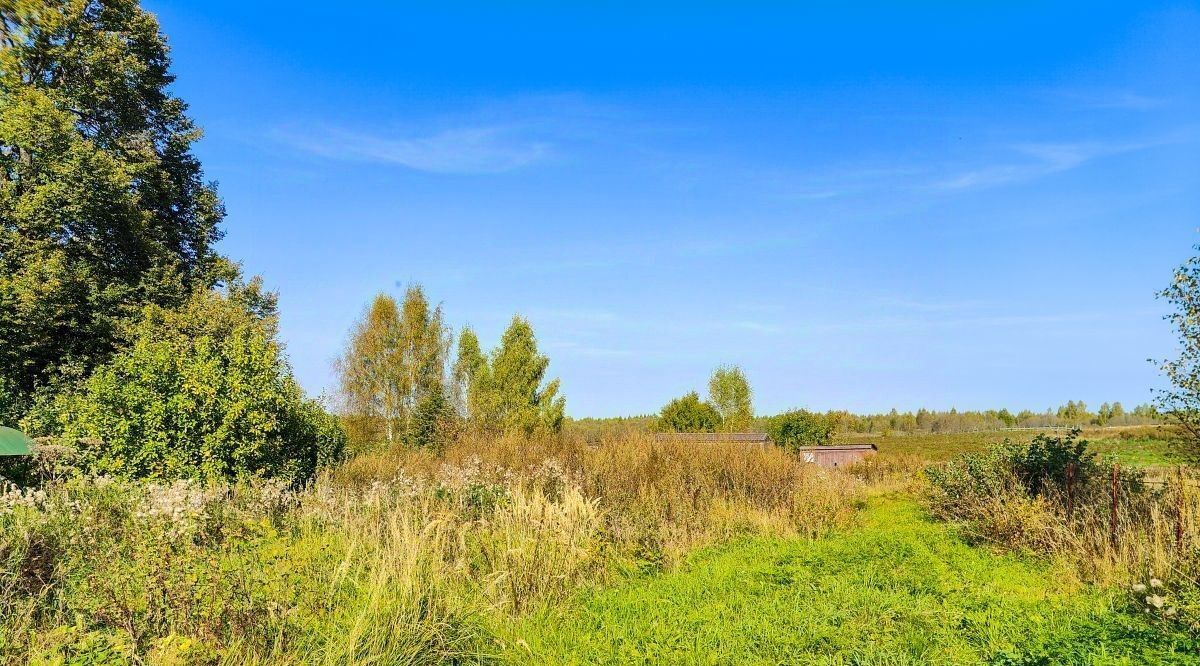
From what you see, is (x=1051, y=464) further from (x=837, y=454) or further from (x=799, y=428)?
(x=799, y=428)

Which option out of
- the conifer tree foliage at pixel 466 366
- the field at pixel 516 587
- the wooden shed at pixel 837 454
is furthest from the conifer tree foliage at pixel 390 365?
the field at pixel 516 587

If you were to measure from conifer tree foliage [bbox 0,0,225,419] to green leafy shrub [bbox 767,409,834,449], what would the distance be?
25191mm

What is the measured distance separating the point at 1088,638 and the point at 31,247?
19.3m

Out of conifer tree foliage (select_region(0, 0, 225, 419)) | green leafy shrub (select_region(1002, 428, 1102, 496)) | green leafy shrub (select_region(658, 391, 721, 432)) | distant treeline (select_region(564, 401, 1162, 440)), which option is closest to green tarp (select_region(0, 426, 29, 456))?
conifer tree foliage (select_region(0, 0, 225, 419))

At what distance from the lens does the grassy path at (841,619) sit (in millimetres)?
4820

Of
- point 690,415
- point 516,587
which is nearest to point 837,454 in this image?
point 690,415

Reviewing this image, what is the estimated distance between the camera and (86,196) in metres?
14.9

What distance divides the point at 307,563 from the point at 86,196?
14487 millimetres

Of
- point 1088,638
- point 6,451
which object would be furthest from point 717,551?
point 6,451

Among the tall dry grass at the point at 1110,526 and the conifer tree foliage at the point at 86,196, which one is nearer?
the tall dry grass at the point at 1110,526

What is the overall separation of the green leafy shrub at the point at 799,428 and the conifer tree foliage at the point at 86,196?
25.2 metres

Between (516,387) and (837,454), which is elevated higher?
(516,387)

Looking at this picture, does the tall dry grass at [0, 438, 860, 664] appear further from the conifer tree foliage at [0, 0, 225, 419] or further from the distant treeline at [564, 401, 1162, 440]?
the distant treeline at [564, 401, 1162, 440]

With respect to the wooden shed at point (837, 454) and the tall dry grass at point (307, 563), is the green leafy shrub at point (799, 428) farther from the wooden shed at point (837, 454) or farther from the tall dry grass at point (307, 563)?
the tall dry grass at point (307, 563)
